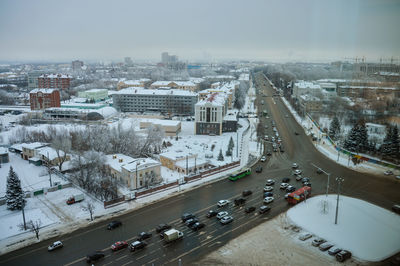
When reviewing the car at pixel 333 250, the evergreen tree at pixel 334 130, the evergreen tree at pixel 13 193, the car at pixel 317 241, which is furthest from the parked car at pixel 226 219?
the evergreen tree at pixel 334 130

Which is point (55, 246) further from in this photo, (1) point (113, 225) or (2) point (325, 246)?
(2) point (325, 246)

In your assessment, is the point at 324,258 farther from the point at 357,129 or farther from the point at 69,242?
the point at 357,129

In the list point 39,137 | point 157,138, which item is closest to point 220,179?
point 157,138

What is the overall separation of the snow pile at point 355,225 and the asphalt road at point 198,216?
2.16 feet

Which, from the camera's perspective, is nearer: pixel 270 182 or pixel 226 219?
pixel 226 219

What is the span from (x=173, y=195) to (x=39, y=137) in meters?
11.5

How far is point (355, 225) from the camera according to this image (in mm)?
8398

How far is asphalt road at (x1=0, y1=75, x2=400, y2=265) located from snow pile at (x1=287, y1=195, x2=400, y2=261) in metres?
0.66

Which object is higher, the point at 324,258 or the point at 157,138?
the point at 157,138

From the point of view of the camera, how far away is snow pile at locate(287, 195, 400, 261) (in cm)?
695

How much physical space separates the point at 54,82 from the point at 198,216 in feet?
128

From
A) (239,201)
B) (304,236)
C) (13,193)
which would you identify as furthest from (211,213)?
(13,193)

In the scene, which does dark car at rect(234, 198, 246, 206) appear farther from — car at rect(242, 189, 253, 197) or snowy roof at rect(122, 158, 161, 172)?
snowy roof at rect(122, 158, 161, 172)

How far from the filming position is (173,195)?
417 inches
